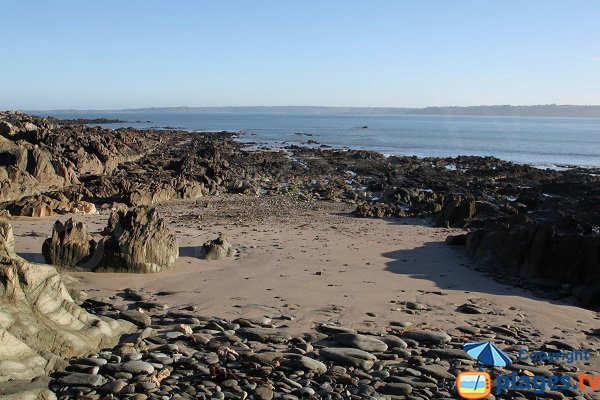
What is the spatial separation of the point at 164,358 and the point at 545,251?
910 cm

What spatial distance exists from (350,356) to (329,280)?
4.07 meters

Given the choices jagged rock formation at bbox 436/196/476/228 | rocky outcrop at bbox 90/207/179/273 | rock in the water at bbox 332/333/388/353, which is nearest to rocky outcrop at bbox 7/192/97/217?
rocky outcrop at bbox 90/207/179/273

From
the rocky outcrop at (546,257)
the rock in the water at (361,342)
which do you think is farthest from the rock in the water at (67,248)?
the rocky outcrop at (546,257)

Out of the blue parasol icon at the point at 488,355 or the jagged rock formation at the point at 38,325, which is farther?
the blue parasol icon at the point at 488,355

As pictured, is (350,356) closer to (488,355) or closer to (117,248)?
(488,355)

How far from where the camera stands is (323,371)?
6.29 m

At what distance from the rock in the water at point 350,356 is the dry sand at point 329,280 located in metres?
1.12

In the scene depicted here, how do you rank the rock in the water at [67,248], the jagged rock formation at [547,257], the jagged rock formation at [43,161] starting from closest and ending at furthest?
the rock in the water at [67,248]
the jagged rock formation at [547,257]
the jagged rock formation at [43,161]

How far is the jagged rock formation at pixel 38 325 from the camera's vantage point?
565cm

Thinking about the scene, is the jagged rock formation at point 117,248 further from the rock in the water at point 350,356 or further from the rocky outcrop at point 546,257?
the rocky outcrop at point 546,257

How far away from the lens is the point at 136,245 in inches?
430

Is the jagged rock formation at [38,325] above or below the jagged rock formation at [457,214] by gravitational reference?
above

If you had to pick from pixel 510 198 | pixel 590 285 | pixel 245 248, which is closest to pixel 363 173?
pixel 510 198

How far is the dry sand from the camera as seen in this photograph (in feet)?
28.5
